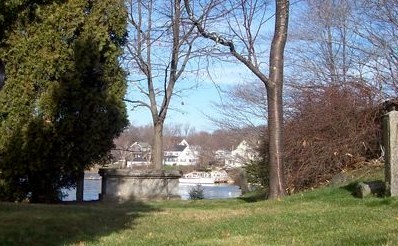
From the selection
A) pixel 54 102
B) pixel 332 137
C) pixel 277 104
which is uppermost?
pixel 277 104

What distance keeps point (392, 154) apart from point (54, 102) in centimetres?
788

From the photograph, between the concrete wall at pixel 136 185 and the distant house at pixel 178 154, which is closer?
the concrete wall at pixel 136 185

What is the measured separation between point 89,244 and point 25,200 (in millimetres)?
7973

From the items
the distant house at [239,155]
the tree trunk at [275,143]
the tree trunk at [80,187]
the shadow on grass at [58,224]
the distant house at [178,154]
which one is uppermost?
the distant house at [178,154]

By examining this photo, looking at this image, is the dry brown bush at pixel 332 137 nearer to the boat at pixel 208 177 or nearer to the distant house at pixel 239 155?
the distant house at pixel 239 155

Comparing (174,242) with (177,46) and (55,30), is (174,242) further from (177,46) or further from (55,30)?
(177,46)

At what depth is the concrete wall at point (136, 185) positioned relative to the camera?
17.2 metres

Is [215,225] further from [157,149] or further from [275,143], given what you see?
[157,149]

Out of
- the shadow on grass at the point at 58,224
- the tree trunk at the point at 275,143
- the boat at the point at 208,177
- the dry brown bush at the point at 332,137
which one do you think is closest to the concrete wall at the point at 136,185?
the dry brown bush at the point at 332,137

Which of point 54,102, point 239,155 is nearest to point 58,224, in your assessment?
point 54,102

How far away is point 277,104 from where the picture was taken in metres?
15.3

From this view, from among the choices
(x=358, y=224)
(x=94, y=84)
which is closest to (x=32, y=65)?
(x=94, y=84)

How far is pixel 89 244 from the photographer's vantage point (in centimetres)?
774

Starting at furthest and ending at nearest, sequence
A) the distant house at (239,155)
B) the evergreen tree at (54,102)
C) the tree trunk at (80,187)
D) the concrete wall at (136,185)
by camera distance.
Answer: the distant house at (239,155), the concrete wall at (136,185), the tree trunk at (80,187), the evergreen tree at (54,102)
